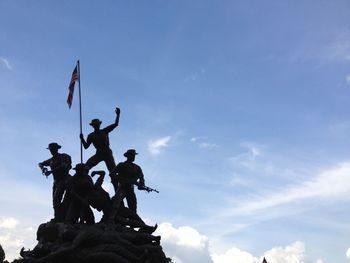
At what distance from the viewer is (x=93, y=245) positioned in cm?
1123

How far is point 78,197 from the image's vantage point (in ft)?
41.3

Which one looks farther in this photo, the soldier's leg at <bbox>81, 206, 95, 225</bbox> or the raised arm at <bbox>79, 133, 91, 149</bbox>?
the raised arm at <bbox>79, 133, 91, 149</bbox>

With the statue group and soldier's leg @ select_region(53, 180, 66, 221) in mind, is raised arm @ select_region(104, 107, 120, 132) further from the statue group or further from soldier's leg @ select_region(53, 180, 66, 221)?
soldier's leg @ select_region(53, 180, 66, 221)

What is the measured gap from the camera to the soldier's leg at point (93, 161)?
541 inches

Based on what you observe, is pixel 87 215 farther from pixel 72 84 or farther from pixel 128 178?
pixel 72 84

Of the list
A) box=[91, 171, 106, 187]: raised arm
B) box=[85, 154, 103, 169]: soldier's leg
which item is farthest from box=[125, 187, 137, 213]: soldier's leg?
box=[85, 154, 103, 169]: soldier's leg

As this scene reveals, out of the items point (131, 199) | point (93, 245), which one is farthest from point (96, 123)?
point (93, 245)

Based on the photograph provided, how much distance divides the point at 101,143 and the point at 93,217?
7.77ft

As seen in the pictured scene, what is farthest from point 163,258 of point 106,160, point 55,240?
Answer: point 106,160

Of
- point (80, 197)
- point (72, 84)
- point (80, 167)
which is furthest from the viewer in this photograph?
point (72, 84)

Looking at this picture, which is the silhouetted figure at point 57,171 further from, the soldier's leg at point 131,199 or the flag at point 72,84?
the flag at point 72,84

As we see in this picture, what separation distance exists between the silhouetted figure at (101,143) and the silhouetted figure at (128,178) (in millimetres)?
784

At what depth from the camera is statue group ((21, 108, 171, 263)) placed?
11094 mm

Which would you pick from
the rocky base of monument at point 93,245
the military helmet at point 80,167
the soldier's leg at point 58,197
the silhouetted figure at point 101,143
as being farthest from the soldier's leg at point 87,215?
the silhouetted figure at point 101,143
